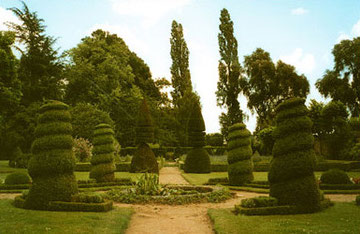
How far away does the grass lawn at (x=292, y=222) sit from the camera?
7.31 m

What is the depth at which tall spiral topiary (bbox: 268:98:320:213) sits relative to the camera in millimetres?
9453

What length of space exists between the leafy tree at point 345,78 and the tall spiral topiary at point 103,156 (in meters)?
33.3

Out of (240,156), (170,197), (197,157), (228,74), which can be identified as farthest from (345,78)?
(170,197)

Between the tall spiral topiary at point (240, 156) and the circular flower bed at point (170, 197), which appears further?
the tall spiral topiary at point (240, 156)

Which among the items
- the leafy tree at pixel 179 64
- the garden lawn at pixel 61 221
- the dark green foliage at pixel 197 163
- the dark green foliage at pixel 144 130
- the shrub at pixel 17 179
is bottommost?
the garden lawn at pixel 61 221

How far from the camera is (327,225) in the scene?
301 inches

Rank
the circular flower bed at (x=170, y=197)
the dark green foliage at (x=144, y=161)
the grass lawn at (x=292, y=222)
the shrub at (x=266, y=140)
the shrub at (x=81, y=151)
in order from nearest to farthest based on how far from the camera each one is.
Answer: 1. the grass lawn at (x=292, y=222)
2. the circular flower bed at (x=170, y=197)
3. the dark green foliage at (x=144, y=161)
4. the shrub at (x=81, y=151)
5. the shrub at (x=266, y=140)

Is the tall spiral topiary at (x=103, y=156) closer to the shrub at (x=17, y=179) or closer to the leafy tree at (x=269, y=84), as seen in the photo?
the shrub at (x=17, y=179)

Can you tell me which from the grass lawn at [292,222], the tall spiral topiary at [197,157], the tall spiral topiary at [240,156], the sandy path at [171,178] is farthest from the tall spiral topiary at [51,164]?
the tall spiral topiary at [197,157]

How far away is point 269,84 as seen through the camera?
44.2 meters

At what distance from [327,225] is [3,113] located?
30282mm

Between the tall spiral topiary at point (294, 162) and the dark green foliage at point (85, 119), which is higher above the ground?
the dark green foliage at point (85, 119)

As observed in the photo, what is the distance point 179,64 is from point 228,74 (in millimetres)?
7217

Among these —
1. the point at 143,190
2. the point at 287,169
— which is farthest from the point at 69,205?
the point at 287,169
